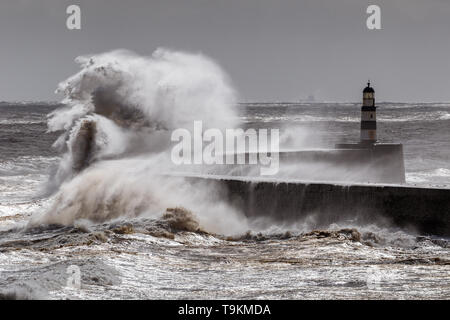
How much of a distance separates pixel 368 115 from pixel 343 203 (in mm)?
5276

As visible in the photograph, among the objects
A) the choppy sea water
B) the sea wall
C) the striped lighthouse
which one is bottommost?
the choppy sea water

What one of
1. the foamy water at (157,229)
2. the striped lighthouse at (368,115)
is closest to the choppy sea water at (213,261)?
the foamy water at (157,229)

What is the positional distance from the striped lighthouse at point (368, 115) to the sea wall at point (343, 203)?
4635 millimetres

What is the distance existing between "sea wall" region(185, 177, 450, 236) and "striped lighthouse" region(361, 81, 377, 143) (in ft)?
15.2

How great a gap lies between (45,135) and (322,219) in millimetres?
25510

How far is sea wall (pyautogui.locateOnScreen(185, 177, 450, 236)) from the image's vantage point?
9234 millimetres

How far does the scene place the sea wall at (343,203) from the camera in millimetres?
9234

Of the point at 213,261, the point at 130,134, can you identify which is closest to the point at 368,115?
the point at 130,134

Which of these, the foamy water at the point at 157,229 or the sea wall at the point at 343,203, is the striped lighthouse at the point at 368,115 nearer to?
the foamy water at the point at 157,229

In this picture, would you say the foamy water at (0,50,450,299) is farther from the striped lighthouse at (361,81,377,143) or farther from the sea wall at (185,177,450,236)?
the striped lighthouse at (361,81,377,143)

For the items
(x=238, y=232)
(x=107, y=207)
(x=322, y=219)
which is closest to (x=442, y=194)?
(x=322, y=219)

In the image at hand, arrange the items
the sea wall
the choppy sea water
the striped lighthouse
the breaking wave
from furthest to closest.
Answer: the striped lighthouse → the breaking wave → the sea wall → the choppy sea water

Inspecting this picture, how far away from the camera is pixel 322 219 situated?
1007 centimetres

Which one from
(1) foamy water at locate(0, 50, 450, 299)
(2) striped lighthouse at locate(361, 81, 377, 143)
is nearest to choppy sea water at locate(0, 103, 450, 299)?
(1) foamy water at locate(0, 50, 450, 299)
